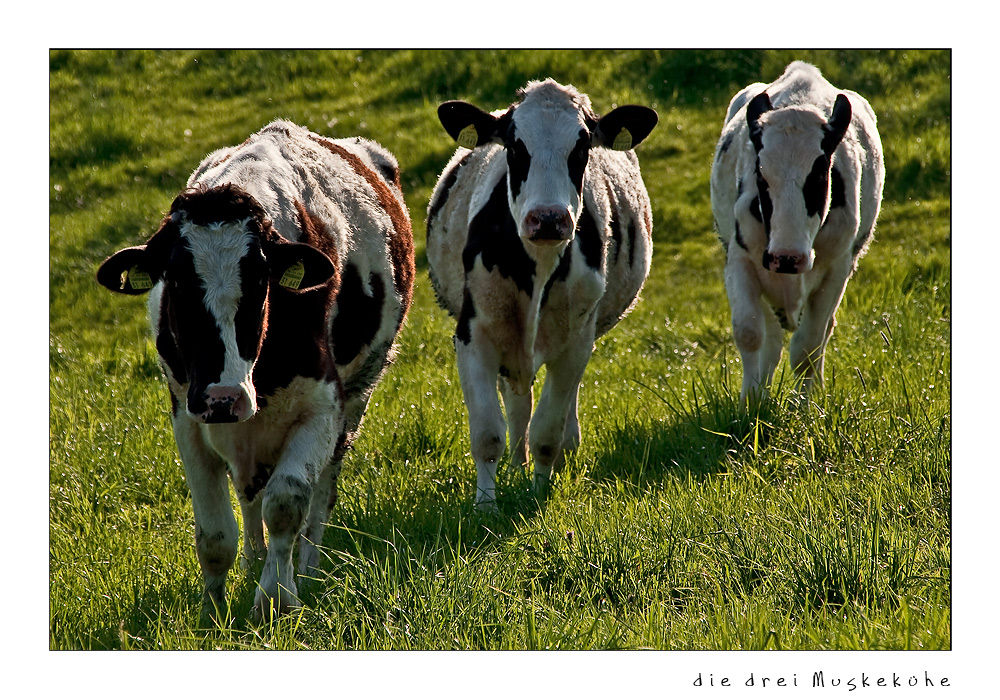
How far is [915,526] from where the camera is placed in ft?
16.8

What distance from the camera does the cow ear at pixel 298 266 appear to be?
4641 mm

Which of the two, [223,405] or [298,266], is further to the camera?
[298,266]

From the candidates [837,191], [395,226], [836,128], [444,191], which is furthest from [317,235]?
[837,191]

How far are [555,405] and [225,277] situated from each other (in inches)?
107

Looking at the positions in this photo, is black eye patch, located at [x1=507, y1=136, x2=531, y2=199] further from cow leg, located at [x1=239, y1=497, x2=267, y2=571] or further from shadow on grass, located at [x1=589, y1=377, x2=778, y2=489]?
cow leg, located at [x1=239, y1=497, x2=267, y2=571]

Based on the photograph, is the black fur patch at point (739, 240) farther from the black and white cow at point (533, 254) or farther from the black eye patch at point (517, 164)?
the black eye patch at point (517, 164)

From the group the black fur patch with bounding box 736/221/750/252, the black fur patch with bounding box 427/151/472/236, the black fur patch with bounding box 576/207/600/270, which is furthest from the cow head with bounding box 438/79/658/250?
the black fur patch with bounding box 736/221/750/252

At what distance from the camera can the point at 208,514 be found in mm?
5000

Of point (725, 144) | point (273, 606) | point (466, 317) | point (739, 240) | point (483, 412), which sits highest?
point (725, 144)

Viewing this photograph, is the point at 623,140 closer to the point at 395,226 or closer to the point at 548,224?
the point at 548,224

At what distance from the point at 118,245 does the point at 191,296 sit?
31.9 ft

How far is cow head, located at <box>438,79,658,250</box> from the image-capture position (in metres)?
5.52
